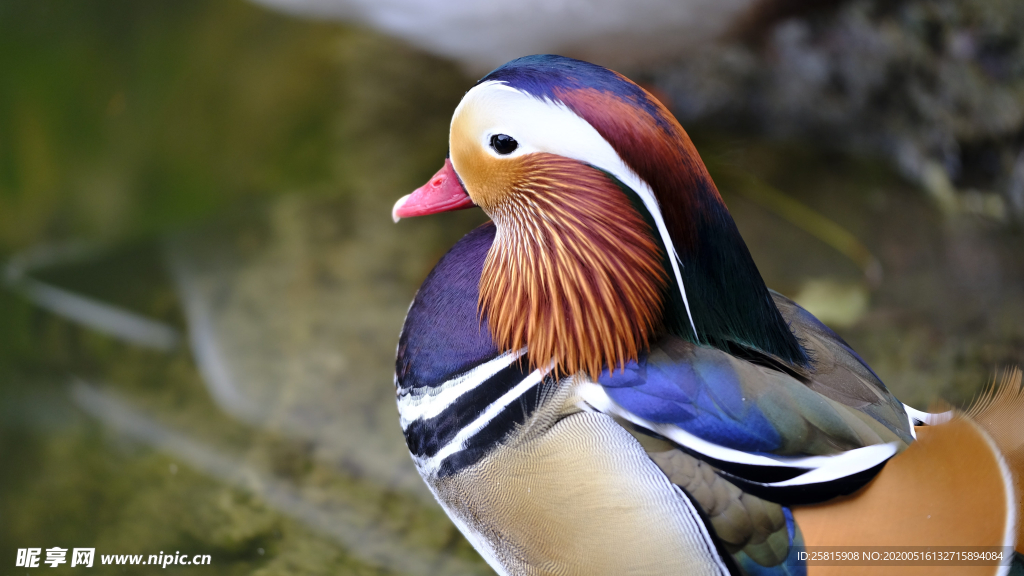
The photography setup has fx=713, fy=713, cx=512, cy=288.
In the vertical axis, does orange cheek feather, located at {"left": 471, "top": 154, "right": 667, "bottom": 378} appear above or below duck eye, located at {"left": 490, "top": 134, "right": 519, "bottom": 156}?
below

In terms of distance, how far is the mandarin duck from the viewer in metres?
0.88

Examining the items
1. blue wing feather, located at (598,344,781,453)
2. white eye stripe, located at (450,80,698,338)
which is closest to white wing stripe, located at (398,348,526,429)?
blue wing feather, located at (598,344,781,453)

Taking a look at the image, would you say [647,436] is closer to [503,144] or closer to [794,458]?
[794,458]

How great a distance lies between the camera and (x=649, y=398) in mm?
903

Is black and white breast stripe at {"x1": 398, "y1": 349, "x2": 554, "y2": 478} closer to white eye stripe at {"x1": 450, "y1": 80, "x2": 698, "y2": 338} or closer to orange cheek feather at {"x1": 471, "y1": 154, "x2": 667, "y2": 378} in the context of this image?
orange cheek feather at {"x1": 471, "y1": 154, "x2": 667, "y2": 378}

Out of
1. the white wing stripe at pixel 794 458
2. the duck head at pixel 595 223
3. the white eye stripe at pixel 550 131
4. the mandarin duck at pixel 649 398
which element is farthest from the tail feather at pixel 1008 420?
the white eye stripe at pixel 550 131

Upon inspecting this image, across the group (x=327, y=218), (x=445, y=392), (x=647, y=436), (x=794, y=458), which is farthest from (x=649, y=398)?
(x=327, y=218)

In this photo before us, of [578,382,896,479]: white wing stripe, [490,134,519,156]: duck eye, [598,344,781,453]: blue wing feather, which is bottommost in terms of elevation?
[578,382,896,479]: white wing stripe

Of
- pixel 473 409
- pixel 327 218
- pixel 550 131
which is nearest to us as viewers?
pixel 550 131

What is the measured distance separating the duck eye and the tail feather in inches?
27.9

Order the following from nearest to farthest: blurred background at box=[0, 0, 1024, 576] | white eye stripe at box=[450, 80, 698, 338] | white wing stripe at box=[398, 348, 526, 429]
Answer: white eye stripe at box=[450, 80, 698, 338]
white wing stripe at box=[398, 348, 526, 429]
blurred background at box=[0, 0, 1024, 576]

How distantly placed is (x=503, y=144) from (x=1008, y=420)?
30.9 inches

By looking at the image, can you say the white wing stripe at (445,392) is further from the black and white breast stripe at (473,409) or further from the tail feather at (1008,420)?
the tail feather at (1008,420)

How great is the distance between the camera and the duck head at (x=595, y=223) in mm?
871
